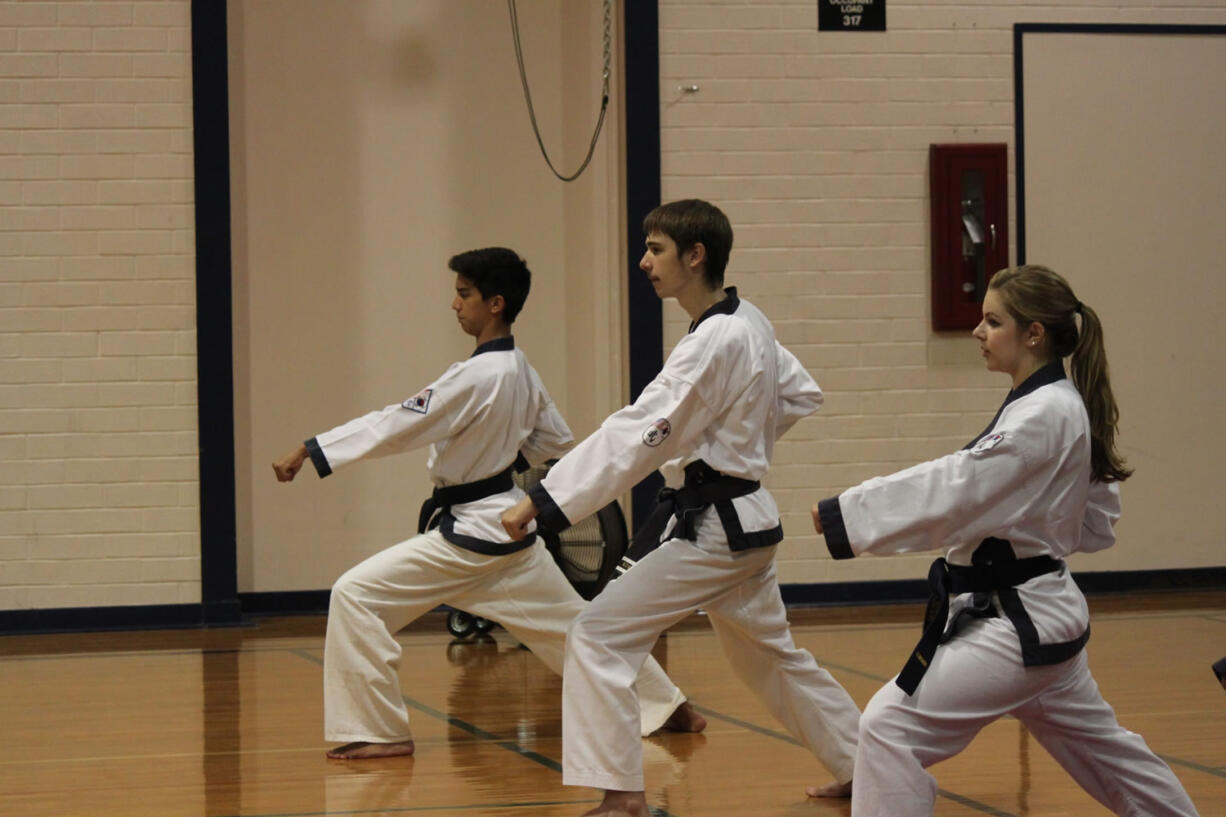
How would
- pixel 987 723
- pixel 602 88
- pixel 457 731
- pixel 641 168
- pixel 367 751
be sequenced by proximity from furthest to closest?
pixel 602 88 → pixel 641 168 → pixel 457 731 → pixel 367 751 → pixel 987 723

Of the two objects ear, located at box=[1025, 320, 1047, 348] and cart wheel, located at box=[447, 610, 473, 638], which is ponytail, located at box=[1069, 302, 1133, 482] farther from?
cart wheel, located at box=[447, 610, 473, 638]

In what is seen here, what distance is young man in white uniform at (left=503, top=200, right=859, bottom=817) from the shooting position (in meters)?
3.51

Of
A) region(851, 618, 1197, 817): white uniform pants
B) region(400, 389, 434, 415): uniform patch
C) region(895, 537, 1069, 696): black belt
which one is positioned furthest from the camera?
region(400, 389, 434, 415): uniform patch

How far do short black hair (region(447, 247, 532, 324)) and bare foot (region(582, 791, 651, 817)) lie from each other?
1675 mm

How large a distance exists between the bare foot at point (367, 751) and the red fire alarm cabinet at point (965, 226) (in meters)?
3.98

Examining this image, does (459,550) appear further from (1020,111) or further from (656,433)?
(1020,111)

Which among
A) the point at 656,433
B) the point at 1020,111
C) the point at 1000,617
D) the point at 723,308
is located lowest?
the point at 1000,617

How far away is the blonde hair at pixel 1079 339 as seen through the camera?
3.05 metres

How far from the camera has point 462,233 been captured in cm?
777

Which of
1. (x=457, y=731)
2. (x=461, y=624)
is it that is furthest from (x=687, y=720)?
(x=461, y=624)

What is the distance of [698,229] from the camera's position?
3.79m

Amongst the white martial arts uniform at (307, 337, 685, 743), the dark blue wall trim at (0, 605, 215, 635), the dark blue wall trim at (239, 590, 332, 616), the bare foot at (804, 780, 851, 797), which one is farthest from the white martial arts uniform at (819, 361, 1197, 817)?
the dark blue wall trim at (239, 590, 332, 616)

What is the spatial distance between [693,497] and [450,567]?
1096 millimetres

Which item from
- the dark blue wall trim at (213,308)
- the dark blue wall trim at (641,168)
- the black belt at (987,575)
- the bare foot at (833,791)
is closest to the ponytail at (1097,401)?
the black belt at (987,575)
